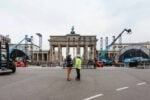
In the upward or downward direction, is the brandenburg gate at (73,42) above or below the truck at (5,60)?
above

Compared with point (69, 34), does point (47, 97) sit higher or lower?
lower

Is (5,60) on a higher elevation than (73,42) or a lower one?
lower

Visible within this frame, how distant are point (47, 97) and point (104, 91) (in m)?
3.40

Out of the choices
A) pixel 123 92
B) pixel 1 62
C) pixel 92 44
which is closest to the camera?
pixel 123 92

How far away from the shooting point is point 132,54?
422 ft

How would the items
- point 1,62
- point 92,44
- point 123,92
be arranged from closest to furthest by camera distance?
point 123,92, point 1,62, point 92,44

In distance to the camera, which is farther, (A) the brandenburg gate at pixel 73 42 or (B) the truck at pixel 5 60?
(A) the brandenburg gate at pixel 73 42

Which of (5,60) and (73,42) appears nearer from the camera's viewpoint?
(5,60)

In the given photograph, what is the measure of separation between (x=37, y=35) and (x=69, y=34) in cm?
1053

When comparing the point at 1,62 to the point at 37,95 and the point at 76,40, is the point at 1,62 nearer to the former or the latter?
the point at 37,95

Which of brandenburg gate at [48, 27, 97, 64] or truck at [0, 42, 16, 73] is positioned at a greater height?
brandenburg gate at [48, 27, 97, 64]

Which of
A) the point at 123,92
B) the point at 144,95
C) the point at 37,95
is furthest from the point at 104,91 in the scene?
the point at 37,95

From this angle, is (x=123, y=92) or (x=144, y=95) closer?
(x=144, y=95)

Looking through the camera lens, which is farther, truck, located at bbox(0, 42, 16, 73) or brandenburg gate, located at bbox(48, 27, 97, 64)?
brandenburg gate, located at bbox(48, 27, 97, 64)
